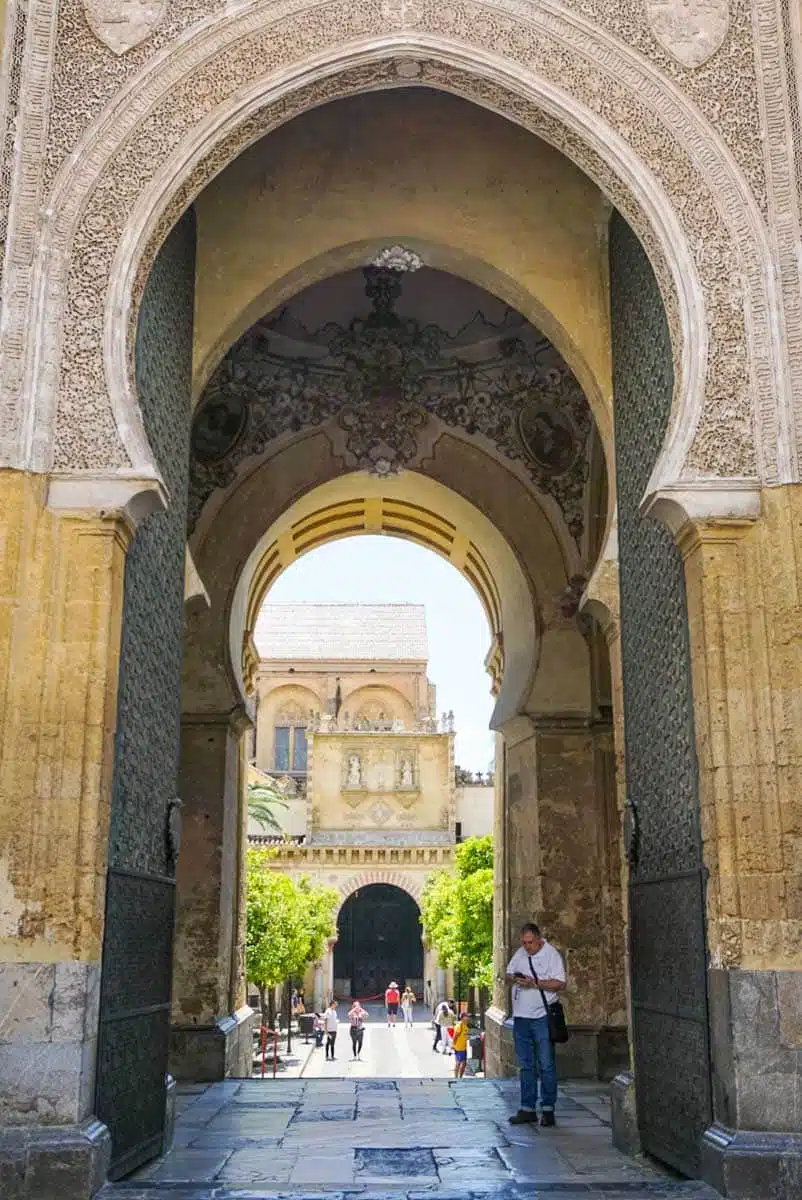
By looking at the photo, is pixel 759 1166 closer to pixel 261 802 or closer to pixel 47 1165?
pixel 47 1165

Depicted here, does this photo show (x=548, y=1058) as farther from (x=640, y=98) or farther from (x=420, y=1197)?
(x=640, y=98)

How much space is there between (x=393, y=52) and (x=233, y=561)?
5203mm

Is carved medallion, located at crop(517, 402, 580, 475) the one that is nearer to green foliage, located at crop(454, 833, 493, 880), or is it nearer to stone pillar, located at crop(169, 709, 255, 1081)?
stone pillar, located at crop(169, 709, 255, 1081)

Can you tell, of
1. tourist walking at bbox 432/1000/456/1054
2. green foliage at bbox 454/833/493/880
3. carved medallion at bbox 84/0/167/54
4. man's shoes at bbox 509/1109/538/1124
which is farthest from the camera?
green foliage at bbox 454/833/493/880

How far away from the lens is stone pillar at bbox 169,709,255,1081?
920cm

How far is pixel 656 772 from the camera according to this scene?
5637mm

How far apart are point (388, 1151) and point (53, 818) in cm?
244

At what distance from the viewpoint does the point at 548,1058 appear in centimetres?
646

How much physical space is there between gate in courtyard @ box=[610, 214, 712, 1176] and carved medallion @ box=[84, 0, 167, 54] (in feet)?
8.57

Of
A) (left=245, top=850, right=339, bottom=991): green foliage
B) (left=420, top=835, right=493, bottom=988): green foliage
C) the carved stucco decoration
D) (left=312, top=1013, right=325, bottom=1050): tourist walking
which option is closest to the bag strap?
the carved stucco decoration

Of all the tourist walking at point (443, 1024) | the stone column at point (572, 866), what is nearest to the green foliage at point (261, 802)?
the tourist walking at point (443, 1024)

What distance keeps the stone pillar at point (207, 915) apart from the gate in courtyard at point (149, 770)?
3.62 meters

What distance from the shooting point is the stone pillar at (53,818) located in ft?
14.2

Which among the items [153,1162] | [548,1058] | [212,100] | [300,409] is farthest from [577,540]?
[153,1162]
